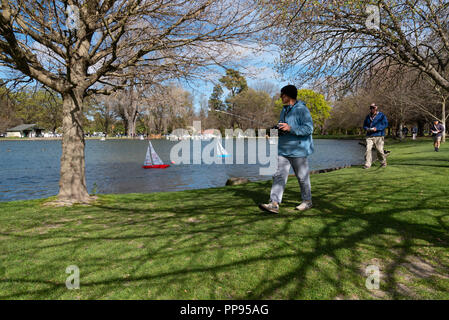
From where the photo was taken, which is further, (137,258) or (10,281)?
(137,258)

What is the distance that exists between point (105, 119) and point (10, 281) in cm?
12544

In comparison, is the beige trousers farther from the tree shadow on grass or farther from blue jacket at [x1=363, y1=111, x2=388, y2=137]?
the tree shadow on grass

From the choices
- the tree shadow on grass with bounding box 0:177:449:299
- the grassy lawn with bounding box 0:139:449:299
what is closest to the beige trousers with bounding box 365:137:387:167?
the grassy lawn with bounding box 0:139:449:299

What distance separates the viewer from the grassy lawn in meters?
3.15

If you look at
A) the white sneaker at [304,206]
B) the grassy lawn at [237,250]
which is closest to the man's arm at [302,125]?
the white sneaker at [304,206]

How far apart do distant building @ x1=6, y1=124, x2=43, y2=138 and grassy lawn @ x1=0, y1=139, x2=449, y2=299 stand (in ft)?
411

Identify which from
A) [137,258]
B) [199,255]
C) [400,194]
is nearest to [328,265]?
[199,255]

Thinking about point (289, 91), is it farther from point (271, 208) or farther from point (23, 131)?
point (23, 131)

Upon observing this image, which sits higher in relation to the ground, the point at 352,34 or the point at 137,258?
the point at 352,34

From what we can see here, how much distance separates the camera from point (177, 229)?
5.20 m

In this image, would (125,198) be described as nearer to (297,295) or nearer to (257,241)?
(257,241)

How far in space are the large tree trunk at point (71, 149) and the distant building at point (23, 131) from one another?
123299 mm

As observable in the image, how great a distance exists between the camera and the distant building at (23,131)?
111m

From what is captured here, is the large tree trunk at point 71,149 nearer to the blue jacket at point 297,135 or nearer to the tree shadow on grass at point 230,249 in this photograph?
the tree shadow on grass at point 230,249
